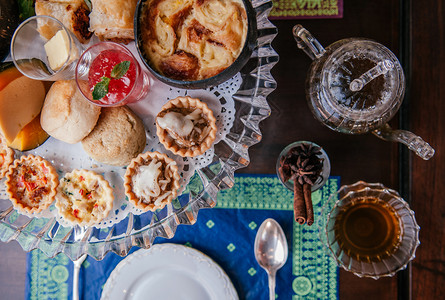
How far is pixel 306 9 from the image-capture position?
4.47 feet

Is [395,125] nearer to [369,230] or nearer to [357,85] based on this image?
[357,85]

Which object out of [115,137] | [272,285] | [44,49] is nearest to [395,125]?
[272,285]

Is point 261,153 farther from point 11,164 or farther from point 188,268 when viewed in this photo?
point 11,164

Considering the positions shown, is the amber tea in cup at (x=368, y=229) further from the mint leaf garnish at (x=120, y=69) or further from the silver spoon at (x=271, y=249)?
the mint leaf garnish at (x=120, y=69)

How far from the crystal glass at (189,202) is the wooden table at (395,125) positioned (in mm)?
103

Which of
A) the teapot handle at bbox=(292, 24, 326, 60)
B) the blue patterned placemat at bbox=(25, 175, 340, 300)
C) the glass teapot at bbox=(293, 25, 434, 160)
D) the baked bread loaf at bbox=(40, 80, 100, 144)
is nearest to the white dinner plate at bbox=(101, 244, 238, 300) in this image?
the blue patterned placemat at bbox=(25, 175, 340, 300)

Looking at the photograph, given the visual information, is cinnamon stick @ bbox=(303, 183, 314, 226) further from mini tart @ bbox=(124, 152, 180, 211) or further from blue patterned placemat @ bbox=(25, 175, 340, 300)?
mini tart @ bbox=(124, 152, 180, 211)

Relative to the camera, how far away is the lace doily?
4.32 feet

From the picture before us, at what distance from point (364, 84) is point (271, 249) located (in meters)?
0.67

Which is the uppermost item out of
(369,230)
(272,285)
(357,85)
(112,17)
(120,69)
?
(112,17)

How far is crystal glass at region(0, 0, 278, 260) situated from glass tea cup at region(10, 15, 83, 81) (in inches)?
11.7

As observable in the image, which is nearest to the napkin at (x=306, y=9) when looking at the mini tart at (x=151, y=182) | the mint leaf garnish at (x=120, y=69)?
the mint leaf garnish at (x=120, y=69)

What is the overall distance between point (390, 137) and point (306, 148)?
281 mm

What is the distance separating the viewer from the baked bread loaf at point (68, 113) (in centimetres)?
122
